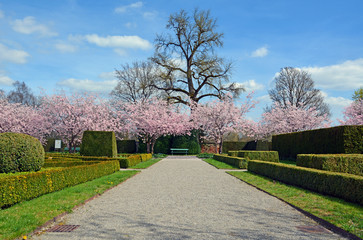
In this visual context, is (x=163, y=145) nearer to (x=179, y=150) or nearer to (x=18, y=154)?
(x=179, y=150)

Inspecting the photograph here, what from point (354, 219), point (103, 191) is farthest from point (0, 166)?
point (354, 219)

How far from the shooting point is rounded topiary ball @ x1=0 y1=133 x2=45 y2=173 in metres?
12.3

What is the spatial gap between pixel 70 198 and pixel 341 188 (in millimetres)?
7563

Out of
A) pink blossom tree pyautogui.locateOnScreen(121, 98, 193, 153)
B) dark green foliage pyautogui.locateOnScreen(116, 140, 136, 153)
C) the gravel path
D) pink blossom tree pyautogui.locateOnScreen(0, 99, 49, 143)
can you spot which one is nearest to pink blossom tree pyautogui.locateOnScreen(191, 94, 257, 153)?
pink blossom tree pyautogui.locateOnScreen(121, 98, 193, 153)

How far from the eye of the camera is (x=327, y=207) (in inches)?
301

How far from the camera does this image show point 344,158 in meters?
11.9

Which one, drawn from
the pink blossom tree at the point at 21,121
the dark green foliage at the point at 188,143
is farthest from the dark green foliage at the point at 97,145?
the dark green foliage at the point at 188,143

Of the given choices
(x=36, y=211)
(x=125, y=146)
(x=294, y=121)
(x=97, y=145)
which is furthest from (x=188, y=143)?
(x=36, y=211)

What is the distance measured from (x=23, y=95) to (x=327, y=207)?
203ft

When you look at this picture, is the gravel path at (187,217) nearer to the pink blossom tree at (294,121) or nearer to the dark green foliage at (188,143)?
the dark green foliage at (188,143)

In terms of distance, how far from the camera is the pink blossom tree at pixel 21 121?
3556cm

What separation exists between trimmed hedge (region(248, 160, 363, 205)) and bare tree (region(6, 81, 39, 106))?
182 ft

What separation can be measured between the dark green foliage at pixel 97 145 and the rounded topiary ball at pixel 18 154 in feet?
35.6

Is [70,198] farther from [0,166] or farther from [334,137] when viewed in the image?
[334,137]
